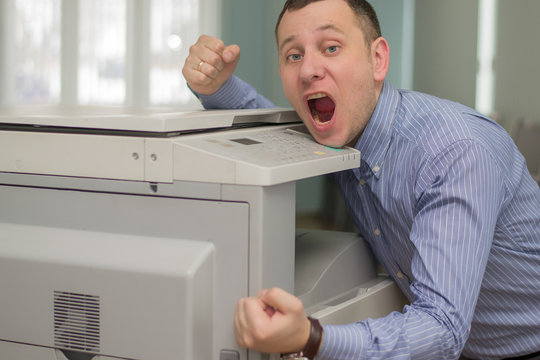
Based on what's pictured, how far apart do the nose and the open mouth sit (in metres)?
0.07

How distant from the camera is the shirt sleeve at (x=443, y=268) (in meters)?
0.82

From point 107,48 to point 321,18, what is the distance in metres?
4.14

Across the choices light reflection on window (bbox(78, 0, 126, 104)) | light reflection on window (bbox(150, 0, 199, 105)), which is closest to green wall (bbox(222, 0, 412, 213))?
light reflection on window (bbox(150, 0, 199, 105))

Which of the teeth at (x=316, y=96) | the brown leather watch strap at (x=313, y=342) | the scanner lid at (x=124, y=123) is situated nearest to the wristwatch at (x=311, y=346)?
the brown leather watch strap at (x=313, y=342)

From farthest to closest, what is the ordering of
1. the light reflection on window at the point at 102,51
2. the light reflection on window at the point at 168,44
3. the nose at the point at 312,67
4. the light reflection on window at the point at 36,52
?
1. the light reflection on window at the point at 168,44
2. the light reflection on window at the point at 102,51
3. the light reflection on window at the point at 36,52
4. the nose at the point at 312,67

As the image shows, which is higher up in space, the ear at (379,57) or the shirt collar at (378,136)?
the ear at (379,57)

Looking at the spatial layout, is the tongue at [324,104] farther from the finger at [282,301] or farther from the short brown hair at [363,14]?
the finger at [282,301]

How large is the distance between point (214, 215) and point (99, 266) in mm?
162

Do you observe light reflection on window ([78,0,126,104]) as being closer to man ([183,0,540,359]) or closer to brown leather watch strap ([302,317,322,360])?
man ([183,0,540,359])

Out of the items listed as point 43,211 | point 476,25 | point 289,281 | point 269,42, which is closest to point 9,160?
point 43,211

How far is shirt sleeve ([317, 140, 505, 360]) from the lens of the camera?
0.82 meters

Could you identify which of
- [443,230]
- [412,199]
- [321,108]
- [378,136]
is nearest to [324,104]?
[321,108]

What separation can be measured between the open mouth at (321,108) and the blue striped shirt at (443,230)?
0.08m

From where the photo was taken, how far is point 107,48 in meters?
4.93
